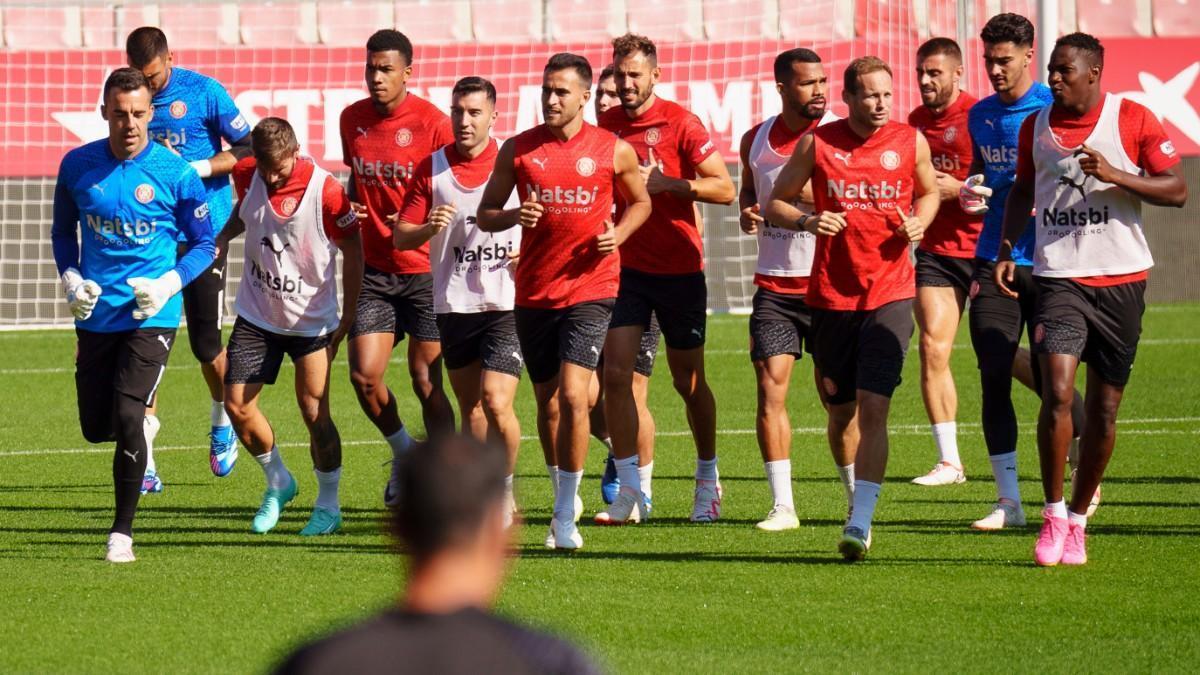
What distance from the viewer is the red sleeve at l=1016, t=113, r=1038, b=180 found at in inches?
315

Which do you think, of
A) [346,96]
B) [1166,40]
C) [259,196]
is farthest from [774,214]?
[1166,40]

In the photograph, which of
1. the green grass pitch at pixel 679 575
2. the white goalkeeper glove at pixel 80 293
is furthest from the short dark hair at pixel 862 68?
the white goalkeeper glove at pixel 80 293

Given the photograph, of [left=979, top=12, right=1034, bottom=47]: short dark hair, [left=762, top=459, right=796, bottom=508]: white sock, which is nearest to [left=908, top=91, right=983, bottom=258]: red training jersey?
[left=979, top=12, right=1034, bottom=47]: short dark hair

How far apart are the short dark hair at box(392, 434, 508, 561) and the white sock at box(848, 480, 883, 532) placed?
18.0 feet

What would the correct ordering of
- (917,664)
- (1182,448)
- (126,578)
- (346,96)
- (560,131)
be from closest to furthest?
(917,664) → (126,578) → (560,131) → (1182,448) → (346,96)

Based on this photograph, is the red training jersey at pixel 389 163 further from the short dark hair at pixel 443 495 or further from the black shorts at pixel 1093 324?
the short dark hair at pixel 443 495

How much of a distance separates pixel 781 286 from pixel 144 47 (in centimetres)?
417

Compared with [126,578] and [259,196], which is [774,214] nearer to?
[259,196]

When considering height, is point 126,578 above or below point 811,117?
below

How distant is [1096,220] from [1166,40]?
15670 mm

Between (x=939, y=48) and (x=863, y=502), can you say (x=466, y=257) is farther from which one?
(x=939, y=48)

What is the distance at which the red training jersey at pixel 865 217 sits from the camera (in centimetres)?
805

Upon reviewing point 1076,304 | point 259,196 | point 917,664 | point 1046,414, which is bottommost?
point 917,664

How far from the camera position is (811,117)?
30.7ft
